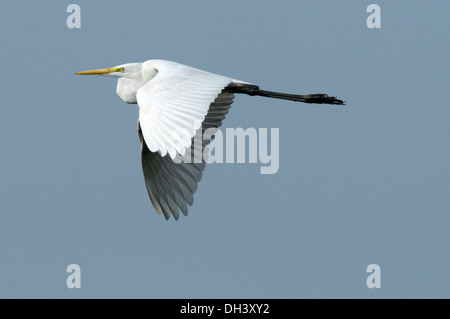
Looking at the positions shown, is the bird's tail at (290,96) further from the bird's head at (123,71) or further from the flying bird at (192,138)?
the bird's head at (123,71)

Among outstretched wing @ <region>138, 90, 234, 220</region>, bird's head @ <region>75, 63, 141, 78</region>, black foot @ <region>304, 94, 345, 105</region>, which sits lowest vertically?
outstretched wing @ <region>138, 90, 234, 220</region>

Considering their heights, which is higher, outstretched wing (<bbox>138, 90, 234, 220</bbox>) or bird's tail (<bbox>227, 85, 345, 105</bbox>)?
bird's tail (<bbox>227, 85, 345, 105</bbox>)

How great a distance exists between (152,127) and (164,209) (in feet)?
7.30

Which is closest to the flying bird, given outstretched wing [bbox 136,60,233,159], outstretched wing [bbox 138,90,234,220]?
outstretched wing [bbox 138,90,234,220]

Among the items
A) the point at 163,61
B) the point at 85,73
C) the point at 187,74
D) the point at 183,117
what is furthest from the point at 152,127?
the point at 85,73

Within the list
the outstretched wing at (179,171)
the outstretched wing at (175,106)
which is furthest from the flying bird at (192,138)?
the outstretched wing at (175,106)

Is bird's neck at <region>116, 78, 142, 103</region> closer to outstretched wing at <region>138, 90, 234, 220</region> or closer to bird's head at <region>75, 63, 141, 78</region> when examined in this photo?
bird's head at <region>75, 63, 141, 78</region>

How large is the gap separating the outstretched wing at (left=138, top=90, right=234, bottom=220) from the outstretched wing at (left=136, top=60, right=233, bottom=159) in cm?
78

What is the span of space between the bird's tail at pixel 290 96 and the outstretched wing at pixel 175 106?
0.70 m

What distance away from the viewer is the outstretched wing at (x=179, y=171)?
7.38m

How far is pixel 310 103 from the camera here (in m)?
7.61

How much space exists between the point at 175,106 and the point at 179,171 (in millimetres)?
2068

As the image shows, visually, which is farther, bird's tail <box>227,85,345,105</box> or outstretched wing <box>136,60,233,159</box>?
bird's tail <box>227,85,345,105</box>

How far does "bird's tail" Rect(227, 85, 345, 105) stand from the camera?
7.32 m
